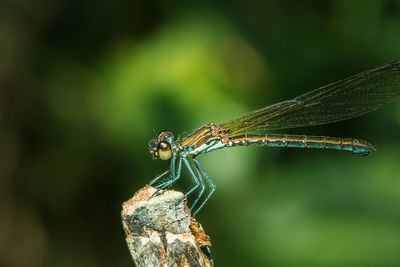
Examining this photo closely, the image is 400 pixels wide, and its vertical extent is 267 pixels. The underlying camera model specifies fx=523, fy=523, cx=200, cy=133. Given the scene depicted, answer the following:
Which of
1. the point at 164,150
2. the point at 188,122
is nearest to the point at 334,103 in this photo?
the point at 188,122

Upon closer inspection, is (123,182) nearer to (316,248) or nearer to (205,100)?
(205,100)

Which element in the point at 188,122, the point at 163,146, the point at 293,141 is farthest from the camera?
the point at 293,141

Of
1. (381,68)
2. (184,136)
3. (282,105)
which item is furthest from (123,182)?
(381,68)

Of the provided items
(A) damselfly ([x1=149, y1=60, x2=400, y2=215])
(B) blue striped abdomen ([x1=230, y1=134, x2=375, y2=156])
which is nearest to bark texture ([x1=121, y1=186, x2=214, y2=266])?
(A) damselfly ([x1=149, y1=60, x2=400, y2=215])

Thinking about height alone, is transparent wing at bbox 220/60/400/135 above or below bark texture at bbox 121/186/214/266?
above

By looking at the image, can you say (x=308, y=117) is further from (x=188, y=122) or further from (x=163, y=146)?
(x=163, y=146)

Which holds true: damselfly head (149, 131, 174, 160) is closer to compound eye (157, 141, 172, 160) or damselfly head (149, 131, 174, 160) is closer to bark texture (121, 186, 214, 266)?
compound eye (157, 141, 172, 160)
